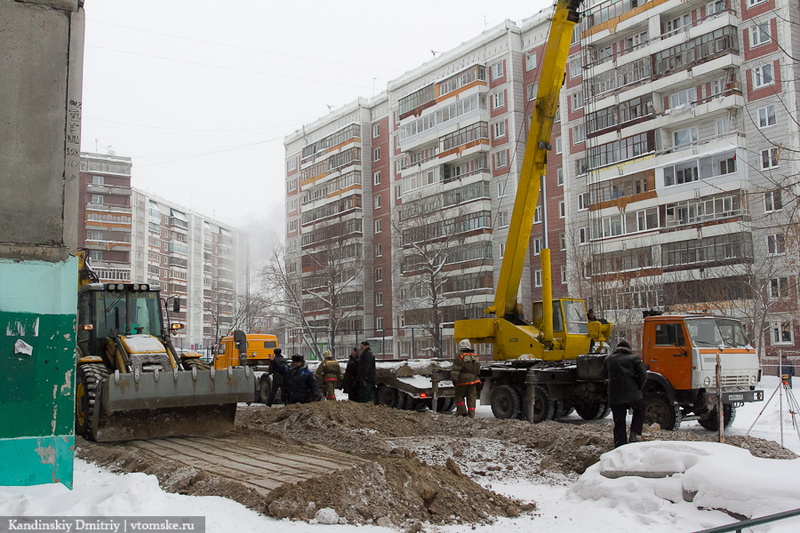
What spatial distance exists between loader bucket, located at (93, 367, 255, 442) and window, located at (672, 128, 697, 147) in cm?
3130

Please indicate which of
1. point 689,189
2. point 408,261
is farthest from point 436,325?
point 689,189

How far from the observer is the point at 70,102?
22.0ft

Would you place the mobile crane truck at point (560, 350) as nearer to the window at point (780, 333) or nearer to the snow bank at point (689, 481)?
the snow bank at point (689, 481)

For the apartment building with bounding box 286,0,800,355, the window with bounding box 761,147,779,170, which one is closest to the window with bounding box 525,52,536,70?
the apartment building with bounding box 286,0,800,355

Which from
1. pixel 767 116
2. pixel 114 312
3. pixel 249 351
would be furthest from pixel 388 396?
pixel 767 116

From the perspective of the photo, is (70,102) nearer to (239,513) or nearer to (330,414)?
(239,513)

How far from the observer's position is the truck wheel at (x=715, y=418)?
14484mm

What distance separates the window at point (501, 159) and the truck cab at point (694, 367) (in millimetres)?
34348

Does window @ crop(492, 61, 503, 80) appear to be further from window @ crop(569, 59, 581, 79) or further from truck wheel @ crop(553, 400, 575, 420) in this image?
truck wheel @ crop(553, 400, 575, 420)

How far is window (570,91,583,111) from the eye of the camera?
44.3 m


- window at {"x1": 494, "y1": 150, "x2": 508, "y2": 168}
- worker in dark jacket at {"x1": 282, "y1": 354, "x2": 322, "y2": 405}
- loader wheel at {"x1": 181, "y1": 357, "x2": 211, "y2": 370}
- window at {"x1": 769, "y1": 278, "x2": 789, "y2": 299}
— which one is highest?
window at {"x1": 494, "y1": 150, "x2": 508, "y2": 168}

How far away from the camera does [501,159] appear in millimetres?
48750

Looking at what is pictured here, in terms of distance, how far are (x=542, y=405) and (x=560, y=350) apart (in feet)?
4.48

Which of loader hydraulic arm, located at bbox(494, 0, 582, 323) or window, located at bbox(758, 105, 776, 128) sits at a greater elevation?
window, located at bbox(758, 105, 776, 128)
